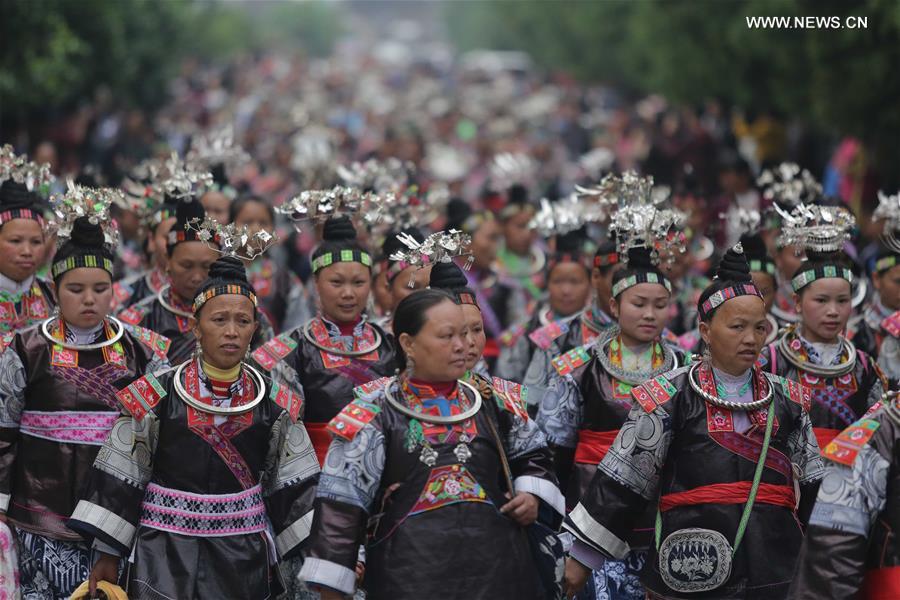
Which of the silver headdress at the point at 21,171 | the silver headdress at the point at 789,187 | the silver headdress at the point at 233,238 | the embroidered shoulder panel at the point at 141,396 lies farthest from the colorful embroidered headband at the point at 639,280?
the silver headdress at the point at 21,171

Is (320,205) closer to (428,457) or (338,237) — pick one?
(338,237)

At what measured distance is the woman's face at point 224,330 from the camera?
705 cm

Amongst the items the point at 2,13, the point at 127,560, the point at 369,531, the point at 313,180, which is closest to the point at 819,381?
the point at 369,531

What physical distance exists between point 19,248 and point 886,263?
561cm

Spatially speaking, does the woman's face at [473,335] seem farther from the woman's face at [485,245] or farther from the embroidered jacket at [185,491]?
the woman's face at [485,245]

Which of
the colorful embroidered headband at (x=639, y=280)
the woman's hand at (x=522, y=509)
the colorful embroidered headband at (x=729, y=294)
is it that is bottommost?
the woman's hand at (x=522, y=509)

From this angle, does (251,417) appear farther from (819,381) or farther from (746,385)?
(819,381)

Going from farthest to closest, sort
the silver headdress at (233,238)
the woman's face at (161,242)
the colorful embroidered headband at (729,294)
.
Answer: the woman's face at (161,242) < the silver headdress at (233,238) < the colorful embroidered headband at (729,294)

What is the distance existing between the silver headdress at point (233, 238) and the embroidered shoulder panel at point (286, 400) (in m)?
0.75

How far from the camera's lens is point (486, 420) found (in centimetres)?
664

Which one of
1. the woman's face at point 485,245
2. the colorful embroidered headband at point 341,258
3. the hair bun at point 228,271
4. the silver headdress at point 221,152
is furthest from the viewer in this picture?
the silver headdress at point 221,152

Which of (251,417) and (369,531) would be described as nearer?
(369,531)

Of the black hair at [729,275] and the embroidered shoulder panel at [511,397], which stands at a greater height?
the black hair at [729,275]

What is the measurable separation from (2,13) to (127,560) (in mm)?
16281
